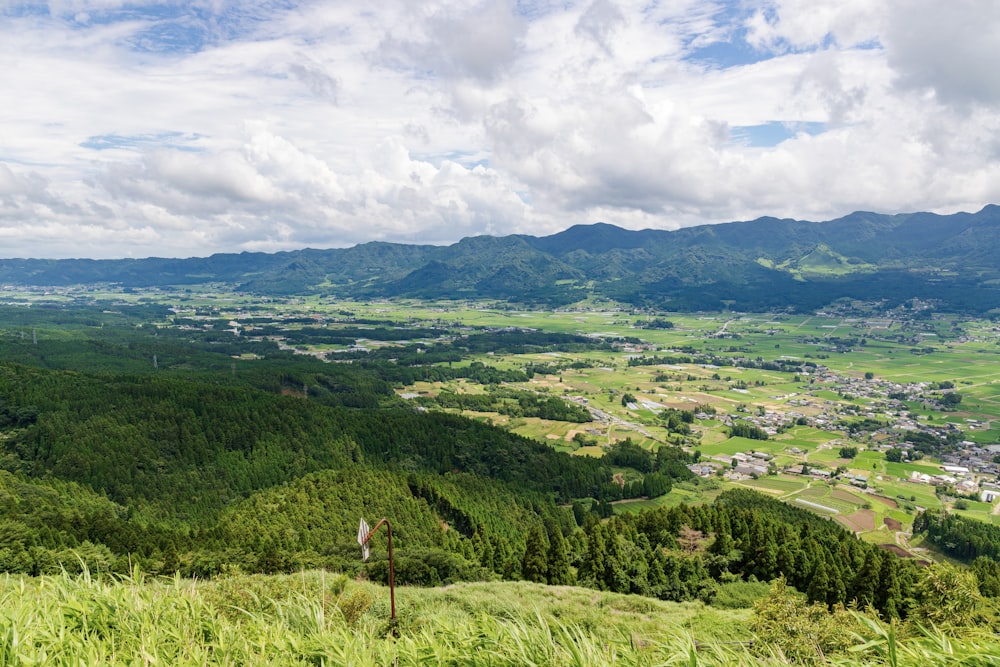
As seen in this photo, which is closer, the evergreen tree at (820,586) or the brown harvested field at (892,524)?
the evergreen tree at (820,586)

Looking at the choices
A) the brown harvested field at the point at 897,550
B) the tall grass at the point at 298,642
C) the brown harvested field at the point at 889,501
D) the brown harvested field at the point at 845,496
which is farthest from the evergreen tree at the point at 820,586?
A: the brown harvested field at the point at 889,501

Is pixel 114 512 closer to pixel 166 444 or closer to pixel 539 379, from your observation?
pixel 166 444

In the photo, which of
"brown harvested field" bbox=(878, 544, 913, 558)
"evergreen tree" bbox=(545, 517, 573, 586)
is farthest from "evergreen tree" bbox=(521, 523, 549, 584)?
"brown harvested field" bbox=(878, 544, 913, 558)

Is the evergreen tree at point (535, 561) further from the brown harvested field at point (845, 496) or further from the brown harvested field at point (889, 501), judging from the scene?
the brown harvested field at point (889, 501)

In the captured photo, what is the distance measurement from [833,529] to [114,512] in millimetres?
65809

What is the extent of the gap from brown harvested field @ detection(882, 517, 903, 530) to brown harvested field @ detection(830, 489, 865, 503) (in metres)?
4.75

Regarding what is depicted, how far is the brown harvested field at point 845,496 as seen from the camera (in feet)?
207

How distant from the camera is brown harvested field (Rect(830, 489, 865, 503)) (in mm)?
63188

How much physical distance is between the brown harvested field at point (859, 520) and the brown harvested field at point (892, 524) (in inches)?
45.1

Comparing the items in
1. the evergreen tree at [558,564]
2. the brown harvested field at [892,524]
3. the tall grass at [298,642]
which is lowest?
the brown harvested field at [892,524]

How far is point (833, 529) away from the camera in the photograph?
48.5 m

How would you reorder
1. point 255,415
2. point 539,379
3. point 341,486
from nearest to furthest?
point 341,486 < point 255,415 < point 539,379

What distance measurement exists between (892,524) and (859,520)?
9.78 ft

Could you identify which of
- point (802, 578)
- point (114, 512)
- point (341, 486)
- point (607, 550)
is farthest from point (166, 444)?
point (802, 578)
